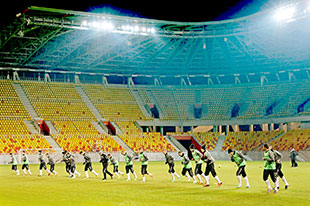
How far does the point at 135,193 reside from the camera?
2216 cm

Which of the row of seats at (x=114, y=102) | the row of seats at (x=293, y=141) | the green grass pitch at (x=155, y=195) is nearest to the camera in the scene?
the green grass pitch at (x=155, y=195)

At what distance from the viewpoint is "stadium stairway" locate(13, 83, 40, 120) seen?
66.6 m

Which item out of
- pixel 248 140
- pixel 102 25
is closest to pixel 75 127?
pixel 102 25

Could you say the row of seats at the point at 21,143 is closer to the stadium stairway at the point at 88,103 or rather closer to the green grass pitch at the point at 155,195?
the stadium stairway at the point at 88,103

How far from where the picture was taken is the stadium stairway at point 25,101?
66625 mm

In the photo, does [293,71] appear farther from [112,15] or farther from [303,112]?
[112,15]

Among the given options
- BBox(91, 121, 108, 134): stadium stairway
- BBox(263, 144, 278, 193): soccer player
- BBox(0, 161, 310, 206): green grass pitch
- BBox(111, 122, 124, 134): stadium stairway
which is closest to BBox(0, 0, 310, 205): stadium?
BBox(111, 122, 124, 134): stadium stairway

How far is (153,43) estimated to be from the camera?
67.6 m

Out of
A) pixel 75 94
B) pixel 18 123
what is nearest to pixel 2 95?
pixel 18 123

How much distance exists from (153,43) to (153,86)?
16275 mm

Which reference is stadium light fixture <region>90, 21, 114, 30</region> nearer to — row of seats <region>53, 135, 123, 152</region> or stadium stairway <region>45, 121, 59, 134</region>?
row of seats <region>53, 135, 123, 152</region>

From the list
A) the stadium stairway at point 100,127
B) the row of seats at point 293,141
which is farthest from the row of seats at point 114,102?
the row of seats at point 293,141

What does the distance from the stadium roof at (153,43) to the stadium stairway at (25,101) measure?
3.24m

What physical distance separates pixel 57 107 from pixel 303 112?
36.4 meters
